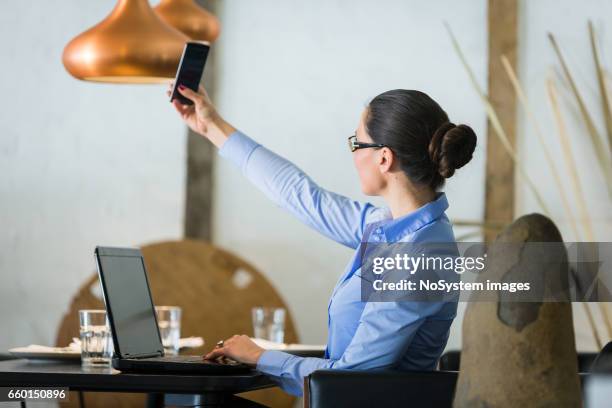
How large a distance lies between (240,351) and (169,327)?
0.53 metres

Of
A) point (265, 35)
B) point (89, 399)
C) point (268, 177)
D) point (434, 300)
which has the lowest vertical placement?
point (89, 399)

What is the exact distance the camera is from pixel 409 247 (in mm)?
1937

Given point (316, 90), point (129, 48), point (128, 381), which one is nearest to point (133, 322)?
point (128, 381)

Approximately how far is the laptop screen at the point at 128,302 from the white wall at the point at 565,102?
2433 millimetres

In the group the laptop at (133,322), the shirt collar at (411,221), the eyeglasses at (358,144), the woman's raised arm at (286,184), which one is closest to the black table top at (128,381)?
the laptop at (133,322)

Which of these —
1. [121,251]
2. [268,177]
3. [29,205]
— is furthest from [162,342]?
[29,205]

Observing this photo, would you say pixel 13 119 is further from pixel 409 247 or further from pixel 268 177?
pixel 409 247

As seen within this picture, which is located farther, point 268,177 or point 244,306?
point 244,306

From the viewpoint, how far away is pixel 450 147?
6.32ft

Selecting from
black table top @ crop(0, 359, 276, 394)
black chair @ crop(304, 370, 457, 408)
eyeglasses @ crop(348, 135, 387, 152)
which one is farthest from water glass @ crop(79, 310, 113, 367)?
eyeglasses @ crop(348, 135, 387, 152)

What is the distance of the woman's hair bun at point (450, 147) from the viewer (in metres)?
1.93

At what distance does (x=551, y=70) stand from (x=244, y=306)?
5.40 ft

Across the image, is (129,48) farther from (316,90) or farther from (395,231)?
(316,90)

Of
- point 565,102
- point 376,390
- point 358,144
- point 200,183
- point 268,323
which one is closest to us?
point 376,390
